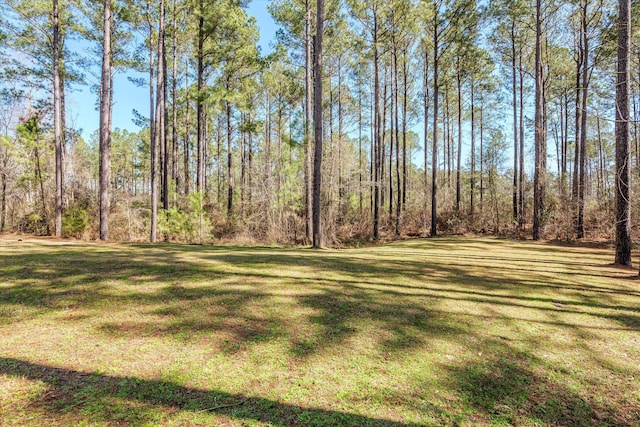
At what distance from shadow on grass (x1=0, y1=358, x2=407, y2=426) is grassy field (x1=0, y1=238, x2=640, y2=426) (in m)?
0.01

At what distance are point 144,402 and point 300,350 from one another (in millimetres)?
1229

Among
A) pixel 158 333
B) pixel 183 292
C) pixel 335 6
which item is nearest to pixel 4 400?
pixel 158 333

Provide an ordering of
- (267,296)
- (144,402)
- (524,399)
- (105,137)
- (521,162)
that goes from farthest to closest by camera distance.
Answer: (521,162)
(105,137)
(267,296)
(524,399)
(144,402)

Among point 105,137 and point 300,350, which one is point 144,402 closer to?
point 300,350

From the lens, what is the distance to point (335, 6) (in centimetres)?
1455

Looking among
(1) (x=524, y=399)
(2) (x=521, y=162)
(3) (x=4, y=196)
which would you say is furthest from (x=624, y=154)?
(3) (x=4, y=196)

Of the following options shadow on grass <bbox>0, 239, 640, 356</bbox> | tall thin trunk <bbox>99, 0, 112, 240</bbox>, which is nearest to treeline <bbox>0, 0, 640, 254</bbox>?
tall thin trunk <bbox>99, 0, 112, 240</bbox>

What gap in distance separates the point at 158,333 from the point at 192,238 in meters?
11.2

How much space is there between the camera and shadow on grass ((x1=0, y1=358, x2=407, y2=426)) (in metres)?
1.78

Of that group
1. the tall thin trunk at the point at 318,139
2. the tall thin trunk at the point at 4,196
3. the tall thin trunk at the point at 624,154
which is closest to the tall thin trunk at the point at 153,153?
the tall thin trunk at the point at 318,139

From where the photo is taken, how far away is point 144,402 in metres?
1.86

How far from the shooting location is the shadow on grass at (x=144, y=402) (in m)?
1.78

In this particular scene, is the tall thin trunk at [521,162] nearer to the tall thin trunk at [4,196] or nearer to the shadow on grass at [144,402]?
the shadow on grass at [144,402]

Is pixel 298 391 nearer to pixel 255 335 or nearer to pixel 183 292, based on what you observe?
pixel 255 335
